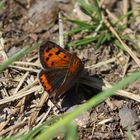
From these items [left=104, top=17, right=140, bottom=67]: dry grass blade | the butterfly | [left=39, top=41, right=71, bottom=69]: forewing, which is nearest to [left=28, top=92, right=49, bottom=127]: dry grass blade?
the butterfly

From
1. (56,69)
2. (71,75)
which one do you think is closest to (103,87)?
(71,75)

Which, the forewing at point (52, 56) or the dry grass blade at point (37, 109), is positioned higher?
the forewing at point (52, 56)

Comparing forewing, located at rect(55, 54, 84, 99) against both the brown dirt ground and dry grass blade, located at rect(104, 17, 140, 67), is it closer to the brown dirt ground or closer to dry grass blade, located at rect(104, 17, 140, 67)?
the brown dirt ground

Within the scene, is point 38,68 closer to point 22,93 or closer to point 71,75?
point 22,93

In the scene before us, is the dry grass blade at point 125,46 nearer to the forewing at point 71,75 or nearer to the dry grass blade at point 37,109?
the forewing at point 71,75

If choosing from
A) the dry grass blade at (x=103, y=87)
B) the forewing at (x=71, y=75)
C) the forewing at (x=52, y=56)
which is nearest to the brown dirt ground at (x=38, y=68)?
the dry grass blade at (x=103, y=87)

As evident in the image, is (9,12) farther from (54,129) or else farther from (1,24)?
(54,129)

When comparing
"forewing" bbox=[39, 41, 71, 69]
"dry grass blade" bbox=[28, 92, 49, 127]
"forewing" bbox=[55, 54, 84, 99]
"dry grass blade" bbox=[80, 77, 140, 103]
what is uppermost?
"forewing" bbox=[39, 41, 71, 69]

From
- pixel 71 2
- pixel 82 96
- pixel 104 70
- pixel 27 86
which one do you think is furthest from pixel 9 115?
pixel 71 2
